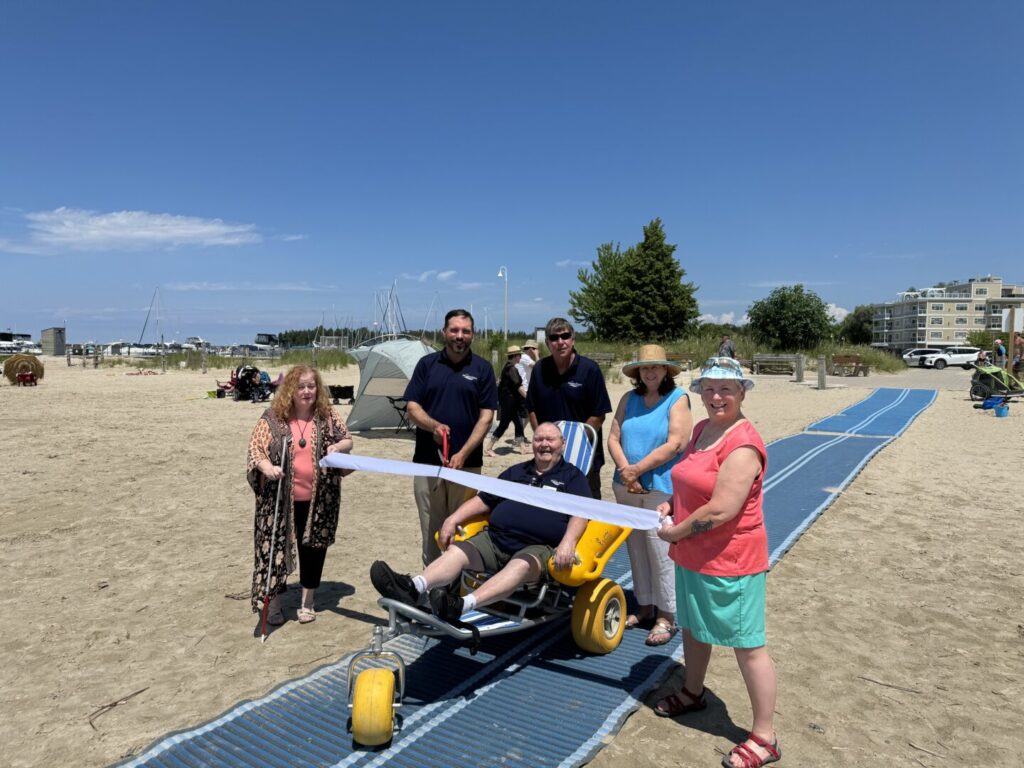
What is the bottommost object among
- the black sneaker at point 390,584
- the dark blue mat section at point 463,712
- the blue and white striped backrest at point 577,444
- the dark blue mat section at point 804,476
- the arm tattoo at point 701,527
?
the dark blue mat section at point 463,712

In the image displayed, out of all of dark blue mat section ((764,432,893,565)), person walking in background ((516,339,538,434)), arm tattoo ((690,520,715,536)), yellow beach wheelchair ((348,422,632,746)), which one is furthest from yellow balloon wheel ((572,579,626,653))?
person walking in background ((516,339,538,434))

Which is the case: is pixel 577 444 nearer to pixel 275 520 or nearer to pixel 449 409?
pixel 449 409

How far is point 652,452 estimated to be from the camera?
3857 millimetres

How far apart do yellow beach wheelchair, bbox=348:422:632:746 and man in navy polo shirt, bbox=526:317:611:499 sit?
133 mm

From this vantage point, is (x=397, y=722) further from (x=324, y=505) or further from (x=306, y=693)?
(x=324, y=505)

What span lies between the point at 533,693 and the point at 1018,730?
2196mm

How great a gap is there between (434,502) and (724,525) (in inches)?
86.8

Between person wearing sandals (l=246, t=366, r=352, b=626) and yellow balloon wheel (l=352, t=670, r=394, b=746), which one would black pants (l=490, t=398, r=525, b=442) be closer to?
person wearing sandals (l=246, t=366, r=352, b=626)

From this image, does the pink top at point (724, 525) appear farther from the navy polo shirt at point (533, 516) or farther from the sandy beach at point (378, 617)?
the navy polo shirt at point (533, 516)

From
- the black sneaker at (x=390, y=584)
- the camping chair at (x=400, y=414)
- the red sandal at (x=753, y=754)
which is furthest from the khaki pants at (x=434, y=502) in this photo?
the camping chair at (x=400, y=414)

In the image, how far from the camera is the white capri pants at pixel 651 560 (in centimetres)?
396

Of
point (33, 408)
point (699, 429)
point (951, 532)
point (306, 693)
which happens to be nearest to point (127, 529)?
point (306, 693)

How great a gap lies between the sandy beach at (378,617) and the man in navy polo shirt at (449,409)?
0.84m

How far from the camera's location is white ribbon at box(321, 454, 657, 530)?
3219mm
